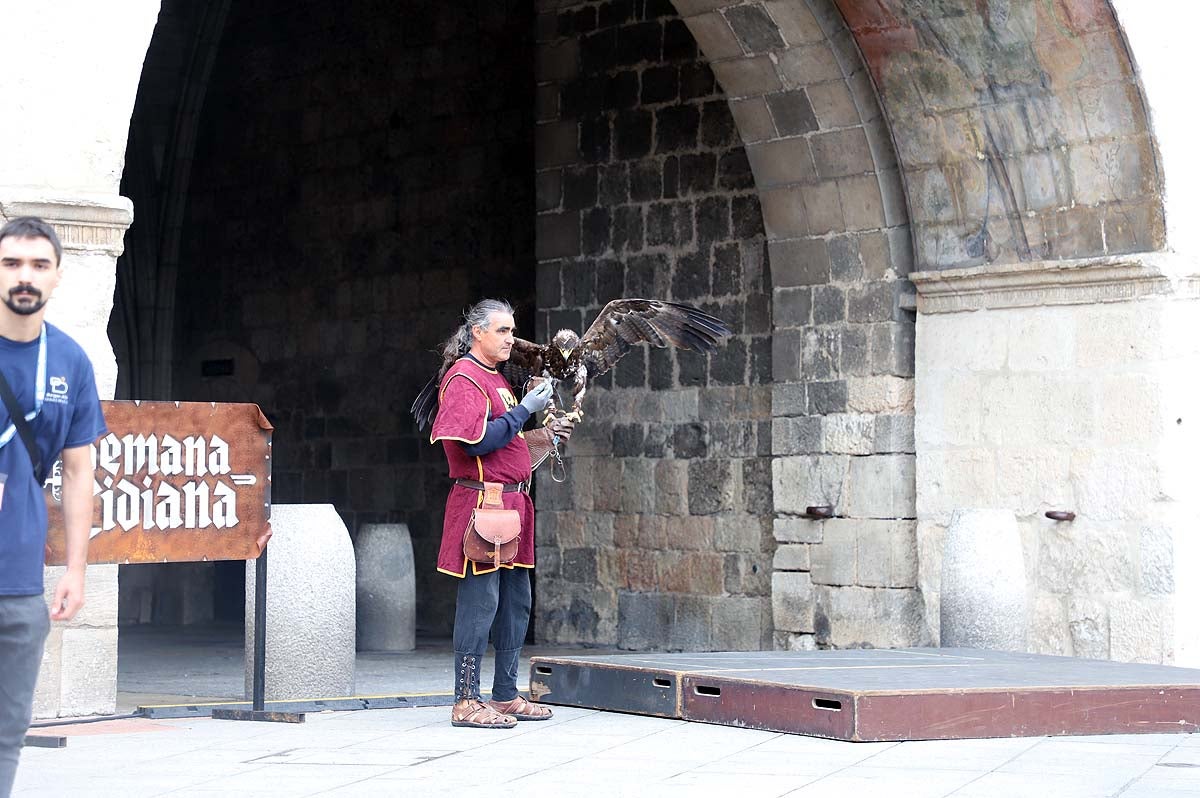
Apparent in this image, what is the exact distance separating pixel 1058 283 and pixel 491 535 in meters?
3.75

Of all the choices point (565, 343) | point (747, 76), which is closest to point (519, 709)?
point (565, 343)

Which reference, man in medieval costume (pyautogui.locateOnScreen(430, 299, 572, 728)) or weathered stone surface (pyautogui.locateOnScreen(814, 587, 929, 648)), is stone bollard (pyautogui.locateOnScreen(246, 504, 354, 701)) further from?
weathered stone surface (pyautogui.locateOnScreen(814, 587, 929, 648))

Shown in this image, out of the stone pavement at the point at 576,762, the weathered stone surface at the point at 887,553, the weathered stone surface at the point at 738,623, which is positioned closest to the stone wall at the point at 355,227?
the weathered stone surface at the point at 738,623

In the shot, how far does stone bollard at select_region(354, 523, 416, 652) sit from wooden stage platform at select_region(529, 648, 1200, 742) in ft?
14.1

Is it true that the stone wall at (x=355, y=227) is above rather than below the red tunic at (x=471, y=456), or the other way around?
above

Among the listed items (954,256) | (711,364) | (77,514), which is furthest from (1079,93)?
(77,514)

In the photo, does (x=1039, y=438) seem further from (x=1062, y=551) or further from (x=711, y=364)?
(x=711, y=364)

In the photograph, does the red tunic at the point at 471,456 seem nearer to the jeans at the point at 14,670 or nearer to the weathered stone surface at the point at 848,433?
the jeans at the point at 14,670

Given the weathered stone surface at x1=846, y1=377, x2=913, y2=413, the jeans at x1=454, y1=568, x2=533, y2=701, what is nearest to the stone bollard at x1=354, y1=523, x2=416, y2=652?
the weathered stone surface at x1=846, y1=377, x2=913, y2=413

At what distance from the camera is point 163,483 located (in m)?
6.60

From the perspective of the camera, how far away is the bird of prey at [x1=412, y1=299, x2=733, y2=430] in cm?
789

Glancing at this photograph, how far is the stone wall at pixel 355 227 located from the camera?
1342 cm

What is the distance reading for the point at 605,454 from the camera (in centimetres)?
1149

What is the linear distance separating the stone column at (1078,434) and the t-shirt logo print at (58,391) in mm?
5694
